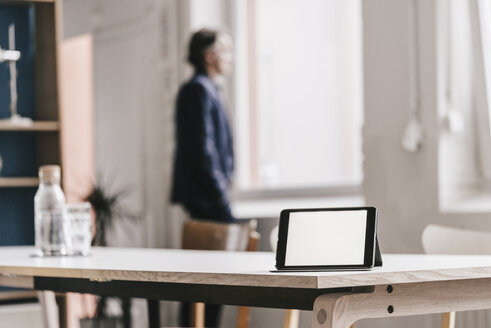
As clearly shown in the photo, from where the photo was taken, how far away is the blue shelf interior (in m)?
4.29

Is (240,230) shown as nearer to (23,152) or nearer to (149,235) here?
(23,152)

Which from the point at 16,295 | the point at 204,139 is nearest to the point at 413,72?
the point at 204,139

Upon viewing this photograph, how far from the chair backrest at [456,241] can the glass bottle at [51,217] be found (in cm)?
112

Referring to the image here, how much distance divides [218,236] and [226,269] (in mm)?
1375

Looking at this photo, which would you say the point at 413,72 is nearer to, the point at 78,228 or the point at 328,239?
the point at 78,228

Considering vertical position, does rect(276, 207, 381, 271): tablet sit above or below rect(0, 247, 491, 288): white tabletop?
above

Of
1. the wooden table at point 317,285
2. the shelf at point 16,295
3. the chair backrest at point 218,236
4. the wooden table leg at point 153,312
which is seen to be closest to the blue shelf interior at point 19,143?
the shelf at point 16,295

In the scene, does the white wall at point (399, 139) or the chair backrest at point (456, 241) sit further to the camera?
the white wall at point (399, 139)

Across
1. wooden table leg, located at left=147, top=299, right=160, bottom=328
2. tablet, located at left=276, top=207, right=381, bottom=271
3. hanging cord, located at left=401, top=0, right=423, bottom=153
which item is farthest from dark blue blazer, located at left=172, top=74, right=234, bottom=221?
tablet, located at left=276, top=207, right=381, bottom=271

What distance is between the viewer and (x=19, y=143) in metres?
4.32

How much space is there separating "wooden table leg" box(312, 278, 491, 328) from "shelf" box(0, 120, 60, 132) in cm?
272

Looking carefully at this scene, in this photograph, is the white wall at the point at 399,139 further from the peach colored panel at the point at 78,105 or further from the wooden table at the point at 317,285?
the peach colored panel at the point at 78,105

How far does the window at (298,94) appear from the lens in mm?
4508

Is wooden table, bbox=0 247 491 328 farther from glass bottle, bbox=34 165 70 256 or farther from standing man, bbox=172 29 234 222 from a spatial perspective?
standing man, bbox=172 29 234 222
